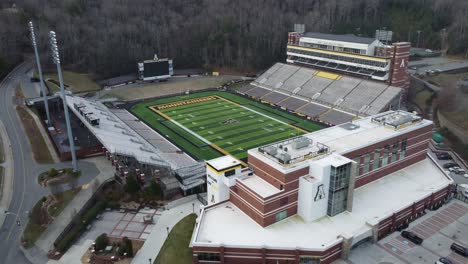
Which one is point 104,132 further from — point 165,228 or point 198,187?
point 165,228

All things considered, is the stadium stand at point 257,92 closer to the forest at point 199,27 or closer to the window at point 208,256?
the forest at point 199,27

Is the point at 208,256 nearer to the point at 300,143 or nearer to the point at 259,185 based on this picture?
the point at 259,185

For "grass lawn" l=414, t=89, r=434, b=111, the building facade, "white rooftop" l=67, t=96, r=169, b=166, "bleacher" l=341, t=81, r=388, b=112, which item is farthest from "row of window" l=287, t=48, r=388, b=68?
"white rooftop" l=67, t=96, r=169, b=166

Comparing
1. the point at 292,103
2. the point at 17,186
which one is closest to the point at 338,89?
the point at 292,103

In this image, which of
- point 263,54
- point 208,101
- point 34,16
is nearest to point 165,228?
point 208,101

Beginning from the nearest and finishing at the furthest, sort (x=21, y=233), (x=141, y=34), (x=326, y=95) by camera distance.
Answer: (x=21, y=233)
(x=326, y=95)
(x=141, y=34)

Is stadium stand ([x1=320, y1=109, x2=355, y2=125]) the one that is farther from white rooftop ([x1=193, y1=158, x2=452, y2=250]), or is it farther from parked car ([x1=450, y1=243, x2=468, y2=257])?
parked car ([x1=450, y1=243, x2=468, y2=257])
